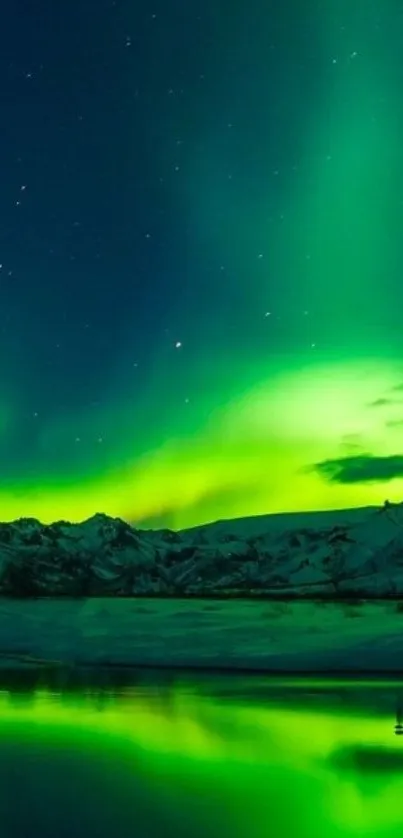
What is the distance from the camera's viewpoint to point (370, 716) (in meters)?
18.3

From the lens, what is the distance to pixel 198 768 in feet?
41.4

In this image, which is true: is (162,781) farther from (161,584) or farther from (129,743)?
(161,584)

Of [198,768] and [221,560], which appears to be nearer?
[198,768]

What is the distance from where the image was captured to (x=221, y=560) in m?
30.1

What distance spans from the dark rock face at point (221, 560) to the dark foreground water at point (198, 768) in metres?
8.36

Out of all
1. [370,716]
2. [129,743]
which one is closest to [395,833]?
[129,743]

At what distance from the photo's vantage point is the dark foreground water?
9594 millimetres

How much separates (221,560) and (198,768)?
17492 millimetres

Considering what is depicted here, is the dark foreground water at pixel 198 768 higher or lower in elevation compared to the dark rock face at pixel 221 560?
lower

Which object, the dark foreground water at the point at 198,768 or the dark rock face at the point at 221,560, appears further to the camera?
the dark rock face at the point at 221,560

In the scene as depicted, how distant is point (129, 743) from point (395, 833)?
584 centimetres

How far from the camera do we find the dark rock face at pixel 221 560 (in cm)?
3005

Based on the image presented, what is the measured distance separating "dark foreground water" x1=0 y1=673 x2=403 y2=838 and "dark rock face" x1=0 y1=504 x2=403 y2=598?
8.36 meters

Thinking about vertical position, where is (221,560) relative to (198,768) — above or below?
above
